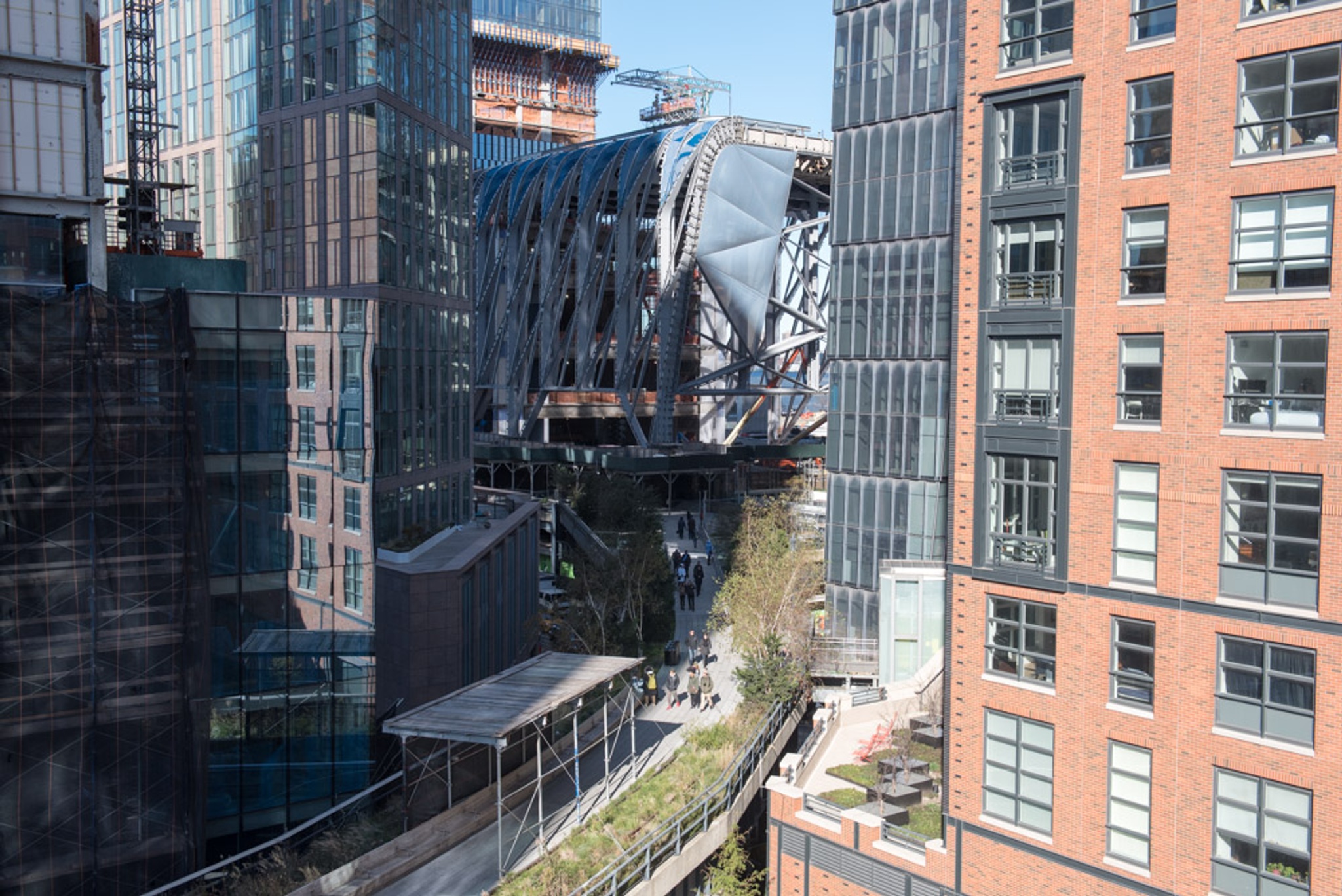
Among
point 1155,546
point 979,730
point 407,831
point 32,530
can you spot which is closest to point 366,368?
point 32,530

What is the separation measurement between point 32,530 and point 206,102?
20.9 m

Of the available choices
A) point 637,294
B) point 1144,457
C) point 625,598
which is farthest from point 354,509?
point 637,294

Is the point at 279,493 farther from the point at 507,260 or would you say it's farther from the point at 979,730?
the point at 507,260

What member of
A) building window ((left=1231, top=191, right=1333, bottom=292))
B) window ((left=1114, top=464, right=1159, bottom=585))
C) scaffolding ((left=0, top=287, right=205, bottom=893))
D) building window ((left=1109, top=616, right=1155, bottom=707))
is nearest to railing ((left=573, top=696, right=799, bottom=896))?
scaffolding ((left=0, top=287, right=205, bottom=893))

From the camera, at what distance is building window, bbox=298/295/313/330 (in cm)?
2827

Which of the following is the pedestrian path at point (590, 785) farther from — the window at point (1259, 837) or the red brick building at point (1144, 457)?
the window at point (1259, 837)

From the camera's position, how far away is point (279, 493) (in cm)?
2822

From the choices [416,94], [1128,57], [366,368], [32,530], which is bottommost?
[32,530]

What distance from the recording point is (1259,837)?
17.1 metres

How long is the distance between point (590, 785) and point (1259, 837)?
14.9 m

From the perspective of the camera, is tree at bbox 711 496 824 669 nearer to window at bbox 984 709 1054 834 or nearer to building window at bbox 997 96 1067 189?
window at bbox 984 709 1054 834

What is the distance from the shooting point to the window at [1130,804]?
60.1 feet

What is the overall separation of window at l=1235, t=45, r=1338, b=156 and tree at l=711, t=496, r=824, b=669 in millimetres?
20787

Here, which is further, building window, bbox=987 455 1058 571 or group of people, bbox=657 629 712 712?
group of people, bbox=657 629 712 712
